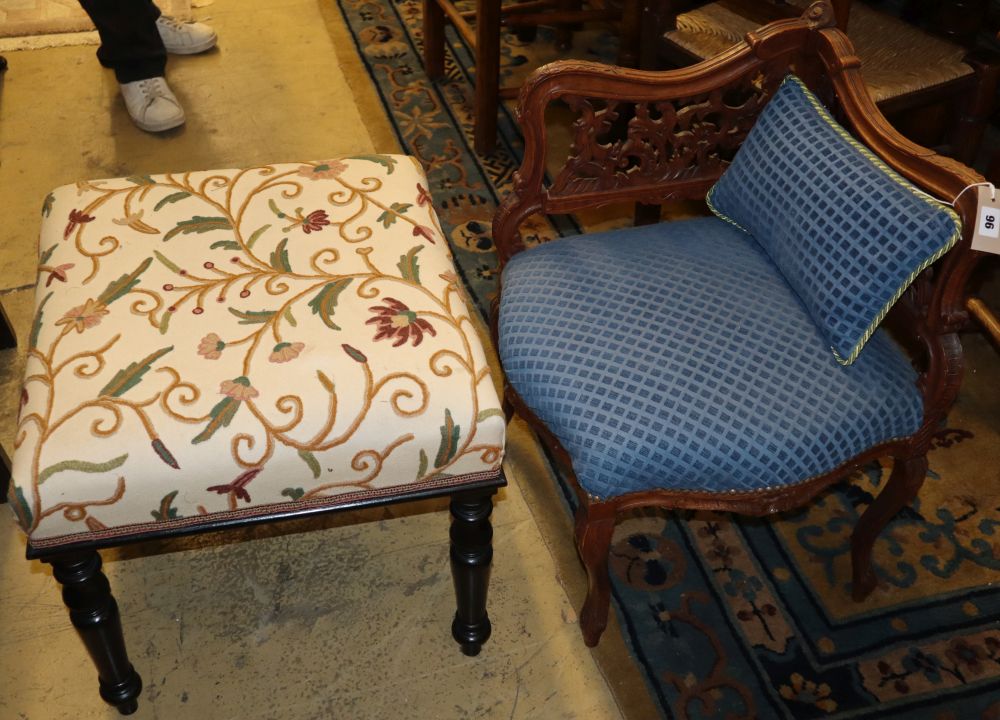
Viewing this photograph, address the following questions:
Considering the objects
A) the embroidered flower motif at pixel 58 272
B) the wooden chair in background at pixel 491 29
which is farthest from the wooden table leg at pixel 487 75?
the embroidered flower motif at pixel 58 272

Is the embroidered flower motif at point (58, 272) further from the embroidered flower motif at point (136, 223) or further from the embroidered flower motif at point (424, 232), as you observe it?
the embroidered flower motif at point (424, 232)

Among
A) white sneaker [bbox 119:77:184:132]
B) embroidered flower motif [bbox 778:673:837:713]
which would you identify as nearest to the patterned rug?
embroidered flower motif [bbox 778:673:837:713]

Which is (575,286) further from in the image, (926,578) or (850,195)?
(926,578)

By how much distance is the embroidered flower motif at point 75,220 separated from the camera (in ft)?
4.76

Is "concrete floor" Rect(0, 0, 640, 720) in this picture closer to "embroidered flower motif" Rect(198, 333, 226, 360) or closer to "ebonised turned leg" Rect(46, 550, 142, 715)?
"ebonised turned leg" Rect(46, 550, 142, 715)

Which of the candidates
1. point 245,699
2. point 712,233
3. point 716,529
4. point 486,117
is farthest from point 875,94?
point 245,699

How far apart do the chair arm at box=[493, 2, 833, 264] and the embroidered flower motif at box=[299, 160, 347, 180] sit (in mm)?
282

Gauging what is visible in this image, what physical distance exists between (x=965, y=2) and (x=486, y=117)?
1.27 meters

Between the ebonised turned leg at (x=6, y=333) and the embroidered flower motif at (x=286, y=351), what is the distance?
41.0 inches

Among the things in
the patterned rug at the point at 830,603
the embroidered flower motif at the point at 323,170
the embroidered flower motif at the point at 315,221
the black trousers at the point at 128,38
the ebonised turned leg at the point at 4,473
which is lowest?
the patterned rug at the point at 830,603

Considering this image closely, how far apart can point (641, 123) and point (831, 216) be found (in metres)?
0.36

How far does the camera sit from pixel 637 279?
1467mm

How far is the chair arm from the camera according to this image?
57.4 inches

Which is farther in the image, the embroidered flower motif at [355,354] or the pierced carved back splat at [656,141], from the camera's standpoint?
the pierced carved back splat at [656,141]
